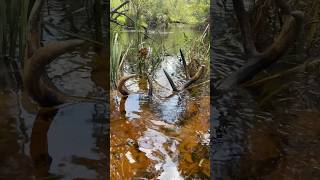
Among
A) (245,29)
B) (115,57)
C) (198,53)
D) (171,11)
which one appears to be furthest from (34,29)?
(171,11)

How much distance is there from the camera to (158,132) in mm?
1671

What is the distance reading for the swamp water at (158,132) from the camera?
57.4 inches

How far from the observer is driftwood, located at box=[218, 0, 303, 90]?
2.97ft

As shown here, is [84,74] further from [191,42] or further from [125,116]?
[191,42]

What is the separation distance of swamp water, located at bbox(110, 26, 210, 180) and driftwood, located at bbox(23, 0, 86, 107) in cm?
60

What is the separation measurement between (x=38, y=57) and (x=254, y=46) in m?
0.55

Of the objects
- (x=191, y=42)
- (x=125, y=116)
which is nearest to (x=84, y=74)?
(x=125, y=116)

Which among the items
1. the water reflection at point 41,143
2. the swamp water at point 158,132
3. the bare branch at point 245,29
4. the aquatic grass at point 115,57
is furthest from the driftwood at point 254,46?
the aquatic grass at point 115,57

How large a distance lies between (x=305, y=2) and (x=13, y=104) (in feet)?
2.51

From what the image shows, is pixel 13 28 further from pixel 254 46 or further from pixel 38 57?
pixel 254 46

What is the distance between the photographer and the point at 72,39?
894mm

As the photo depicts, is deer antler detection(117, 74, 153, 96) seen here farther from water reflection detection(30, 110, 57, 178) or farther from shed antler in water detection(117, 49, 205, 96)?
water reflection detection(30, 110, 57, 178)

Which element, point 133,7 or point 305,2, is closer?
point 305,2

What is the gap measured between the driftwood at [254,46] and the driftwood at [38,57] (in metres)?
0.42
